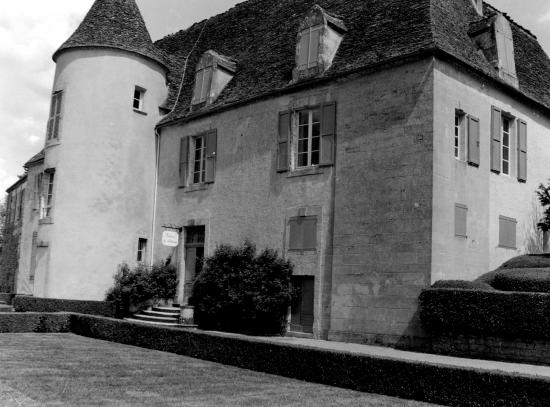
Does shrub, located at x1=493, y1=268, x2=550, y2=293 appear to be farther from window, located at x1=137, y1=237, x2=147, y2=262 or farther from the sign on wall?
window, located at x1=137, y1=237, x2=147, y2=262

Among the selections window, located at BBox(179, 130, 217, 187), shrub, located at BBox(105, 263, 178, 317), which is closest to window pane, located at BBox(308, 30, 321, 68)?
window, located at BBox(179, 130, 217, 187)

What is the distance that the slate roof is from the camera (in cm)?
1694

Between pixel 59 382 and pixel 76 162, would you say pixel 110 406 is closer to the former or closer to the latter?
pixel 59 382

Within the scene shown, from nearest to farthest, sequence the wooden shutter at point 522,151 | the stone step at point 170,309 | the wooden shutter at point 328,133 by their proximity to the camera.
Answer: the wooden shutter at point 328,133 < the wooden shutter at point 522,151 < the stone step at point 170,309

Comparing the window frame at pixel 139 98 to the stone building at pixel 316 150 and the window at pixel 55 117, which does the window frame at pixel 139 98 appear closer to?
the stone building at pixel 316 150

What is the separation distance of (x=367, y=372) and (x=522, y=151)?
1097 centimetres

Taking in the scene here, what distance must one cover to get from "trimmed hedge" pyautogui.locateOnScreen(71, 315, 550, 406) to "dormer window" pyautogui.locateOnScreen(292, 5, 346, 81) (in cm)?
879

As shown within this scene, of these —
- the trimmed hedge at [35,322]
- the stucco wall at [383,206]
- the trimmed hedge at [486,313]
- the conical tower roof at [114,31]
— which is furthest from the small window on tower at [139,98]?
the trimmed hedge at [486,313]

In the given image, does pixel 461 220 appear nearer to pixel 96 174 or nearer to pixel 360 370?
pixel 360 370

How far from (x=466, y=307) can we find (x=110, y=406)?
27.3ft

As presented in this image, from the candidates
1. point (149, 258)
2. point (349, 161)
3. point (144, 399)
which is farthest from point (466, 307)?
point (149, 258)

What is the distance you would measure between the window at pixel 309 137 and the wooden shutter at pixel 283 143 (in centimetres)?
36

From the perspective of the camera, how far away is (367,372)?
10.3 metres

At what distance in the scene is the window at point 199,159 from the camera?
2248cm
